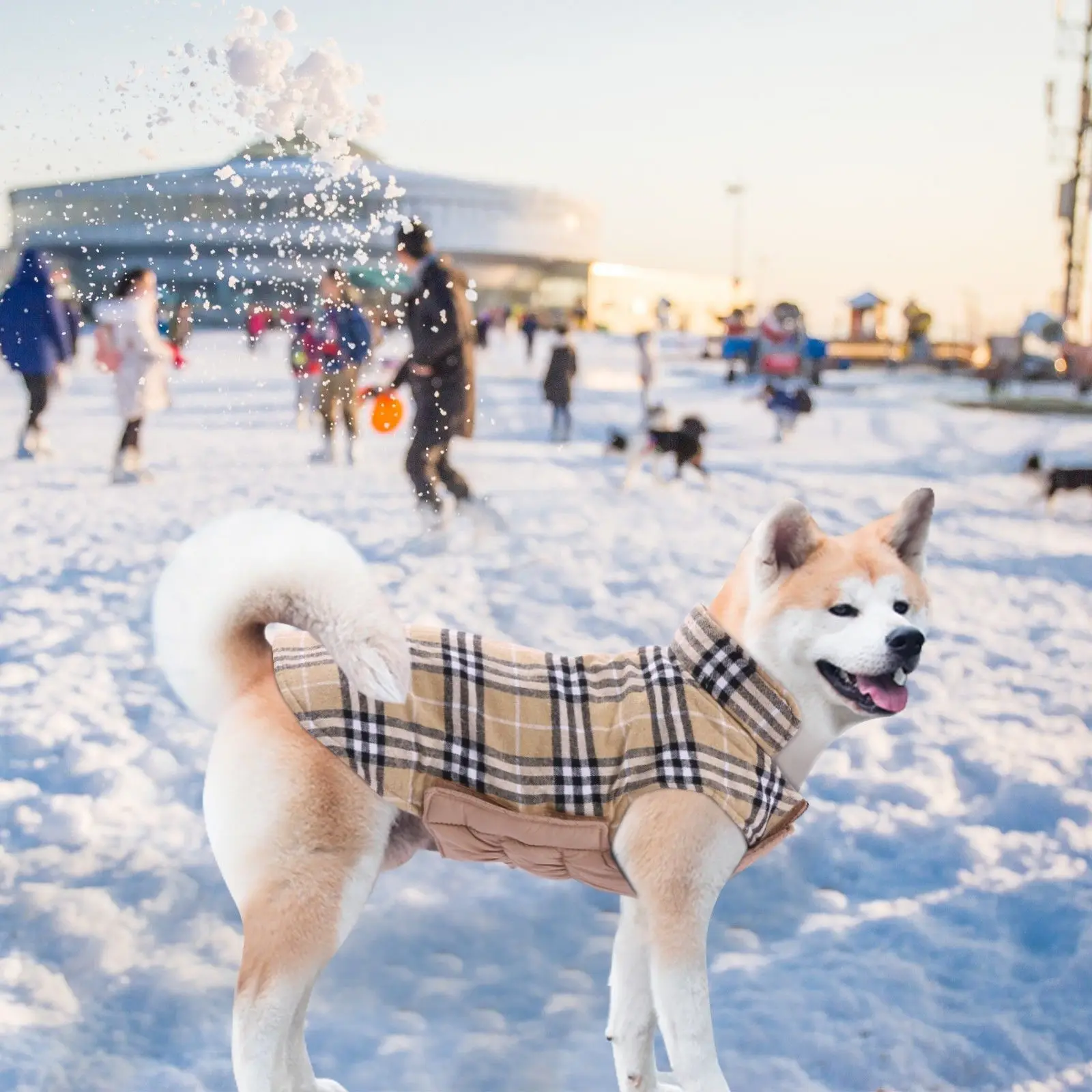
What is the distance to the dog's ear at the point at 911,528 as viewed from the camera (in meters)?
1.96

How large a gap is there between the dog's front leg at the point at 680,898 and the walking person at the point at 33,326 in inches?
329

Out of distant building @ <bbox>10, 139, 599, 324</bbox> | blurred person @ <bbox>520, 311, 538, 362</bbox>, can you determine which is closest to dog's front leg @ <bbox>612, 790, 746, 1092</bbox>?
distant building @ <bbox>10, 139, 599, 324</bbox>

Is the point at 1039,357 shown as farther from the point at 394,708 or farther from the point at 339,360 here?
the point at 394,708

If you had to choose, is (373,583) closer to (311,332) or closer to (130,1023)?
(130,1023)

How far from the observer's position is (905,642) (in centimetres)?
182

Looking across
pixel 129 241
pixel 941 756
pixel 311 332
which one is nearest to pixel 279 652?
pixel 941 756

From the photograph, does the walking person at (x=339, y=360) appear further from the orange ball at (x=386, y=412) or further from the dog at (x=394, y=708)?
→ the dog at (x=394, y=708)

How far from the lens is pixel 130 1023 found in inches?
90.8

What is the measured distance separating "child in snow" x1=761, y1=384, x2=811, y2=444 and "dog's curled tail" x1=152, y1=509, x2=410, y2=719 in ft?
37.8

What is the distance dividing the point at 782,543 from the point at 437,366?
423 centimetres

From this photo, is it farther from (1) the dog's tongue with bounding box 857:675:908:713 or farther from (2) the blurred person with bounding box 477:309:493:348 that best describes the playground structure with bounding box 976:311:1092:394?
(1) the dog's tongue with bounding box 857:675:908:713

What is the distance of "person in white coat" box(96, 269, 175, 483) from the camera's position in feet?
27.3

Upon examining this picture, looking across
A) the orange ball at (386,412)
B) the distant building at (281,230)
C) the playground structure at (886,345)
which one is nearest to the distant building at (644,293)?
the distant building at (281,230)

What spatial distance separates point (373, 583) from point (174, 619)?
1.11ft
